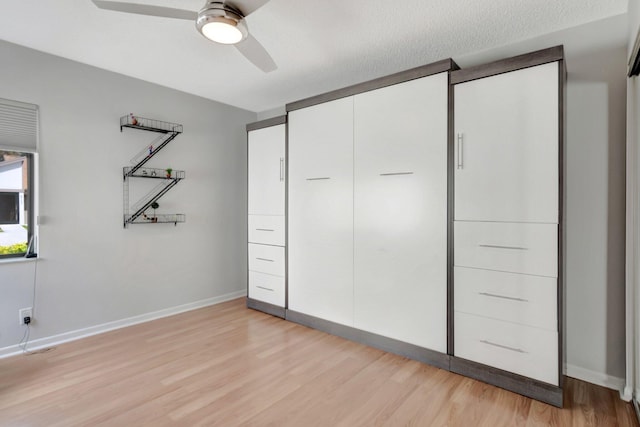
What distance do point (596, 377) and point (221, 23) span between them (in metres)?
3.28

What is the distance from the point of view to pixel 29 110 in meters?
2.78

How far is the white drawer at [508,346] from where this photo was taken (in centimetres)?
206

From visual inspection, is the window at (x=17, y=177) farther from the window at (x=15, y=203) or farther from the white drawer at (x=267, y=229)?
the white drawer at (x=267, y=229)

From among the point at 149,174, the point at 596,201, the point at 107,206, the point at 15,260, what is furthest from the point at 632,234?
the point at 15,260

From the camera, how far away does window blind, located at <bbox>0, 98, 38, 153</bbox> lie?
2.66 meters

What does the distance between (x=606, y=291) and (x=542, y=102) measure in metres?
1.36

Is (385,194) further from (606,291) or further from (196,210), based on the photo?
(196,210)

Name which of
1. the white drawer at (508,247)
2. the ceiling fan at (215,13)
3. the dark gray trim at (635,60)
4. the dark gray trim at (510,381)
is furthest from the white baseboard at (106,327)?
the dark gray trim at (635,60)

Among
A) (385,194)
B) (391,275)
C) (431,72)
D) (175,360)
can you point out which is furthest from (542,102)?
(175,360)

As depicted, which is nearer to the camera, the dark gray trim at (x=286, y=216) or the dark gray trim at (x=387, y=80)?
the dark gray trim at (x=387, y=80)

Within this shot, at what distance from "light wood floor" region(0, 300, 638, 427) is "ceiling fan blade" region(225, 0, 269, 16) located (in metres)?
2.27

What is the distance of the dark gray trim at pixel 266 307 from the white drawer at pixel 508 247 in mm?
1965

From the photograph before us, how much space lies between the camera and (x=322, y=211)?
3.21 m

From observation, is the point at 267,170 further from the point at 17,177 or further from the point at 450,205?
the point at 17,177
